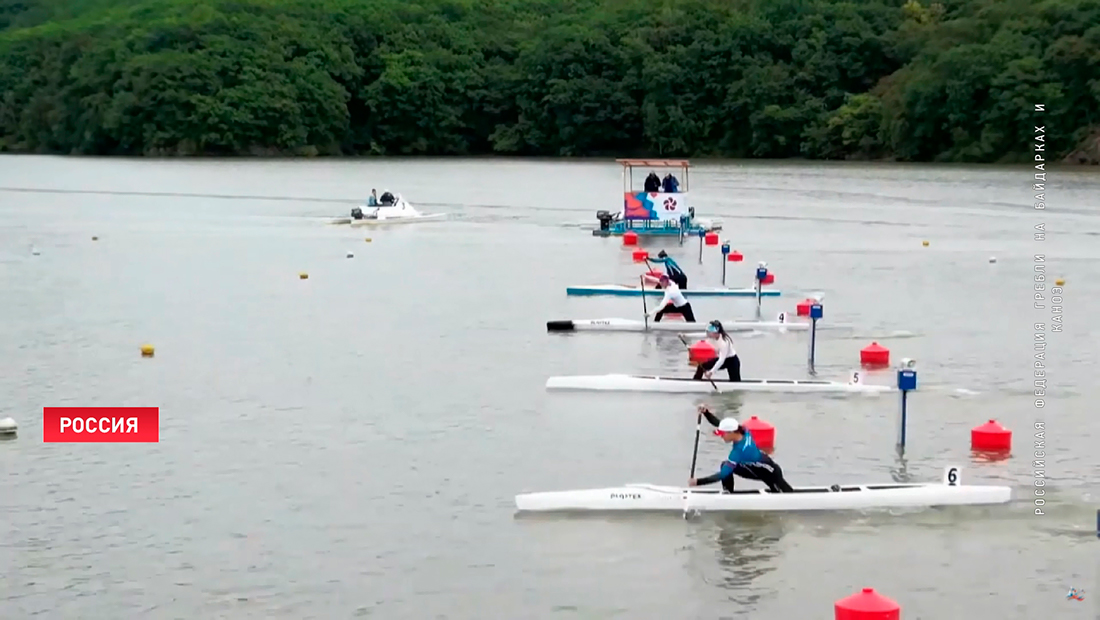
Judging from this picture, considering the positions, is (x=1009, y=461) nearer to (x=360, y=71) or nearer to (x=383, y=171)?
(x=383, y=171)

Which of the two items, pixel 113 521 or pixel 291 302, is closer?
pixel 113 521

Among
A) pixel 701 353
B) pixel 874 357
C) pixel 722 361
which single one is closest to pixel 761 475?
pixel 722 361

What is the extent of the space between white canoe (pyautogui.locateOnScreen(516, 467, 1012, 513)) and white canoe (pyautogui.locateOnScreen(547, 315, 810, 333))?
10874 millimetres

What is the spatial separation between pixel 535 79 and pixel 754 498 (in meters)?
95.6

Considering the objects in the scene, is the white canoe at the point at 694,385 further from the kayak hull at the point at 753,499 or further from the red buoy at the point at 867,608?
the red buoy at the point at 867,608

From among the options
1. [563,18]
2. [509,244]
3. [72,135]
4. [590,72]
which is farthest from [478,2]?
[509,244]

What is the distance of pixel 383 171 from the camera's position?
92.0 meters

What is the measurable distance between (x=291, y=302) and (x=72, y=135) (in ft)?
301

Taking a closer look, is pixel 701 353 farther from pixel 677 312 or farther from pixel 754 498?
pixel 754 498

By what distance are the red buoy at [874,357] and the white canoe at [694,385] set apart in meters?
2.06

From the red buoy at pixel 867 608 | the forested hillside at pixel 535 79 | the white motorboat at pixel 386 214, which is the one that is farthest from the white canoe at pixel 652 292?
the forested hillside at pixel 535 79

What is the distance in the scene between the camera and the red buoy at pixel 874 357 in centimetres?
2433

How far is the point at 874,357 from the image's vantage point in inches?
961

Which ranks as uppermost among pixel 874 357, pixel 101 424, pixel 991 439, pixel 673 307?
pixel 673 307
